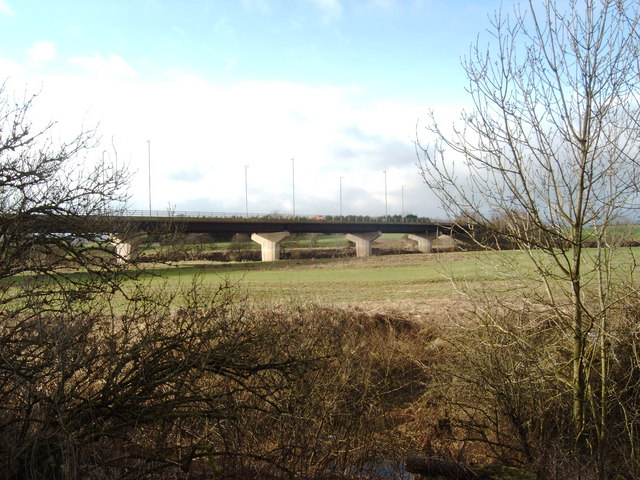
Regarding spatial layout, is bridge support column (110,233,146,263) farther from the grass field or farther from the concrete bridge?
the concrete bridge

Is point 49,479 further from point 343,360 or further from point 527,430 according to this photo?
point 527,430

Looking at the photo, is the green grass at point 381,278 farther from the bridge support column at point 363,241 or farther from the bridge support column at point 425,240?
the bridge support column at point 425,240

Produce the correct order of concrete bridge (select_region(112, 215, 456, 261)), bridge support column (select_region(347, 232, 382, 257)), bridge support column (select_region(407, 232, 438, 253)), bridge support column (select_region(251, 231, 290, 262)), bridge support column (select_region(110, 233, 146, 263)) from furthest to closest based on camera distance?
1. bridge support column (select_region(407, 232, 438, 253))
2. bridge support column (select_region(347, 232, 382, 257))
3. bridge support column (select_region(251, 231, 290, 262))
4. concrete bridge (select_region(112, 215, 456, 261))
5. bridge support column (select_region(110, 233, 146, 263))

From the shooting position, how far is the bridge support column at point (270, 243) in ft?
241

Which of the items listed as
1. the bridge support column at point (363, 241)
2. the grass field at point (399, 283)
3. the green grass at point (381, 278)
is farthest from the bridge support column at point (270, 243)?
the bridge support column at point (363, 241)

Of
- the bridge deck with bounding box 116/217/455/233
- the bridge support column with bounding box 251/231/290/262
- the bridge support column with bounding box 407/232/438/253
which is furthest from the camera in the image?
the bridge support column with bounding box 407/232/438/253

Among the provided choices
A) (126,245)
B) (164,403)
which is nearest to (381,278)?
(126,245)

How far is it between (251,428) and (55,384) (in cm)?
331

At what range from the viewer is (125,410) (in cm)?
719

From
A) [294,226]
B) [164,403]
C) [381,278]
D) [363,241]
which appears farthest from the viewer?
[363,241]

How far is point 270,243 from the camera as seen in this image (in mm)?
73688

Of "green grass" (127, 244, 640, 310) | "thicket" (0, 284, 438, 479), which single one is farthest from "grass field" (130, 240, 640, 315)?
"thicket" (0, 284, 438, 479)

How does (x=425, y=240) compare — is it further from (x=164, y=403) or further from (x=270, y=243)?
(x=164, y=403)

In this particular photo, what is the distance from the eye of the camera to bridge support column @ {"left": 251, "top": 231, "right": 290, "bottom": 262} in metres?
73.4
